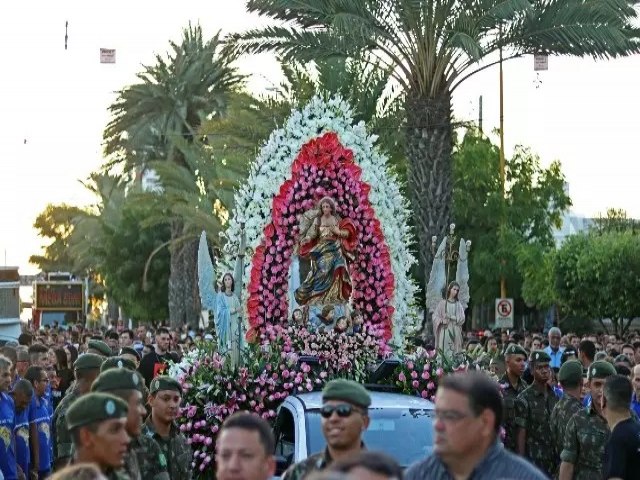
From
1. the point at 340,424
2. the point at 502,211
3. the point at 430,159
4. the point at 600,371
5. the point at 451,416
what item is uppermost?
the point at 502,211

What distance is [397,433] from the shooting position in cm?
1193

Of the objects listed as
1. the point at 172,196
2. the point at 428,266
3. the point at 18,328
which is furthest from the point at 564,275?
the point at 428,266

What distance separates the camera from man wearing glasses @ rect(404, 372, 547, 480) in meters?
6.49

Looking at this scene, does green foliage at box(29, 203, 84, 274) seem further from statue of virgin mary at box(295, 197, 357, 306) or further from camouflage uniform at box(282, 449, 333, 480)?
camouflage uniform at box(282, 449, 333, 480)

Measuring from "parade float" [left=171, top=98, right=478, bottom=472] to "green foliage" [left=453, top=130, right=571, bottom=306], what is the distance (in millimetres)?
29699

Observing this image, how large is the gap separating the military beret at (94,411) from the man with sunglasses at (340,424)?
1023mm

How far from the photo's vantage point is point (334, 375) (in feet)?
57.3

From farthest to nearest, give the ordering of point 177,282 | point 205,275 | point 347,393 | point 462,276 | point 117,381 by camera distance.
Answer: point 177,282
point 205,275
point 462,276
point 117,381
point 347,393

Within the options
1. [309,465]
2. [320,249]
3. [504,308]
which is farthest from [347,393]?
[504,308]

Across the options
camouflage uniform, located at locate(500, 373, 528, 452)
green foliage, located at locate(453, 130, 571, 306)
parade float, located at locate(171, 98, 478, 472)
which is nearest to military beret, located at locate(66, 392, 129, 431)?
camouflage uniform, located at locate(500, 373, 528, 452)

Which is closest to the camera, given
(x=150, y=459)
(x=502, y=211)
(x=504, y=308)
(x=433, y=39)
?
(x=150, y=459)

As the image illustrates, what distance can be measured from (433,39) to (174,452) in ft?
55.6

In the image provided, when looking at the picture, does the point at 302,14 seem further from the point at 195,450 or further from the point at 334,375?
the point at 195,450

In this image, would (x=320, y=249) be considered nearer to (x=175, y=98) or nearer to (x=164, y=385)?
(x=164, y=385)
